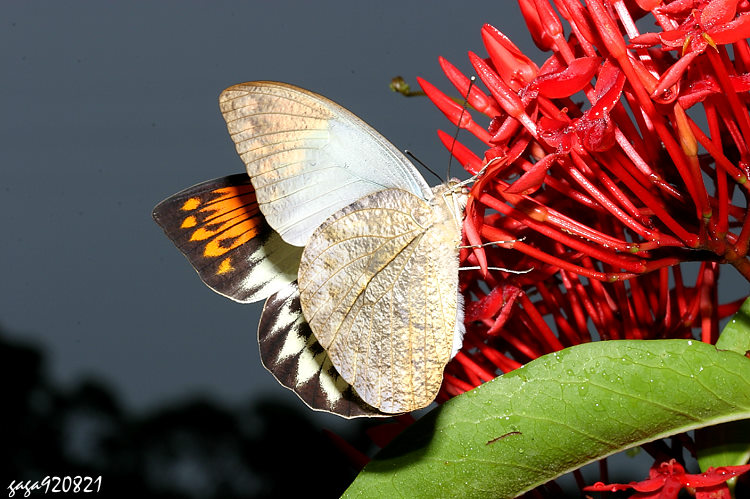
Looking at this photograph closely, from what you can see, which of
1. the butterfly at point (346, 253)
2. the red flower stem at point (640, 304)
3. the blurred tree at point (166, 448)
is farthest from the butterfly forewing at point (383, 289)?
the blurred tree at point (166, 448)

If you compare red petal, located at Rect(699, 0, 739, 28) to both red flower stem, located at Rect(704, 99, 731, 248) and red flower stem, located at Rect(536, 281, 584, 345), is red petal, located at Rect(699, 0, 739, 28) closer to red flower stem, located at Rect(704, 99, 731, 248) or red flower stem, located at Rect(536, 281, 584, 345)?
red flower stem, located at Rect(704, 99, 731, 248)

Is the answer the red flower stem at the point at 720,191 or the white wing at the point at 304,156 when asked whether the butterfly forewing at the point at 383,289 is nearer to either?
the white wing at the point at 304,156

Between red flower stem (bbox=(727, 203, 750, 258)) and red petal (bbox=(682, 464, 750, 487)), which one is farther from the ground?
red flower stem (bbox=(727, 203, 750, 258))

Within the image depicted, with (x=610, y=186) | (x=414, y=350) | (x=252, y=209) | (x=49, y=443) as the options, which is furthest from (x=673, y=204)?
(x=49, y=443)

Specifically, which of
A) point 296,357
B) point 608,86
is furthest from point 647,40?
point 296,357

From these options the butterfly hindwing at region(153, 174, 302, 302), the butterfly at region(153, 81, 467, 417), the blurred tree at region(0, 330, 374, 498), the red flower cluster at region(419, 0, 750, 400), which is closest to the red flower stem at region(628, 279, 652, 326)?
the red flower cluster at region(419, 0, 750, 400)

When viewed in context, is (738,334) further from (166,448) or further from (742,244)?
(166,448)

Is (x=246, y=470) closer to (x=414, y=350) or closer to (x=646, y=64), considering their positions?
(x=414, y=350)
